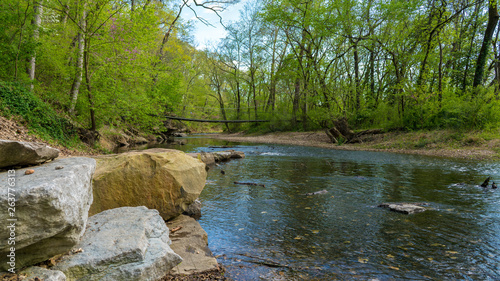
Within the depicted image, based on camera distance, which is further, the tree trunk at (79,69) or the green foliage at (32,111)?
the tree trunk at (79,69)

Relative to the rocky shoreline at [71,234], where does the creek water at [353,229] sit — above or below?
below

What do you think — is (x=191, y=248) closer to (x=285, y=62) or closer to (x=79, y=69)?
(x=79, y=69)

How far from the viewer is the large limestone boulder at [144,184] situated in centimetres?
404

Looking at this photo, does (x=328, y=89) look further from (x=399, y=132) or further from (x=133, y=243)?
(x=133, y=243)

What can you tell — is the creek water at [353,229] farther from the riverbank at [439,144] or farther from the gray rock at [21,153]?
the riverbank at [439,144]

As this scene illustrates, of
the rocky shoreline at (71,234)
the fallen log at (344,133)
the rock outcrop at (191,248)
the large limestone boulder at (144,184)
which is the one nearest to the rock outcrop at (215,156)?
the large limestone boulder at (144,184)

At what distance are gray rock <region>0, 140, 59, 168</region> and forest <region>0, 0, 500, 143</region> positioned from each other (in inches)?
267

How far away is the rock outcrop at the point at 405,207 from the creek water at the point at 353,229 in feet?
0.48

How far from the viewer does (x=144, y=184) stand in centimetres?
425

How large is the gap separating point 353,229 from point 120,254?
3.25 m

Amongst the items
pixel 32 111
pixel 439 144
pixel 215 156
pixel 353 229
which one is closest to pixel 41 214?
pixel 353 229

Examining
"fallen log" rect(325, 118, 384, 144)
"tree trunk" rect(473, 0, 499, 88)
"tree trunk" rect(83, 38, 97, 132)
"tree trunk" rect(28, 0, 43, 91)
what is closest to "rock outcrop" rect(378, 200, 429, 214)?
"tree trunk" rect(83, 38, 97, 132)

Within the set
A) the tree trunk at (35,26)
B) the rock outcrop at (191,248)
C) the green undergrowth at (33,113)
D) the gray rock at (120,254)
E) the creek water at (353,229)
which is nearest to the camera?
the gray rock at (120,254)

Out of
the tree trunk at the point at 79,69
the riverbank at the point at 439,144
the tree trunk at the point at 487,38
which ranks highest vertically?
the tree trunk at the point at 487,38
